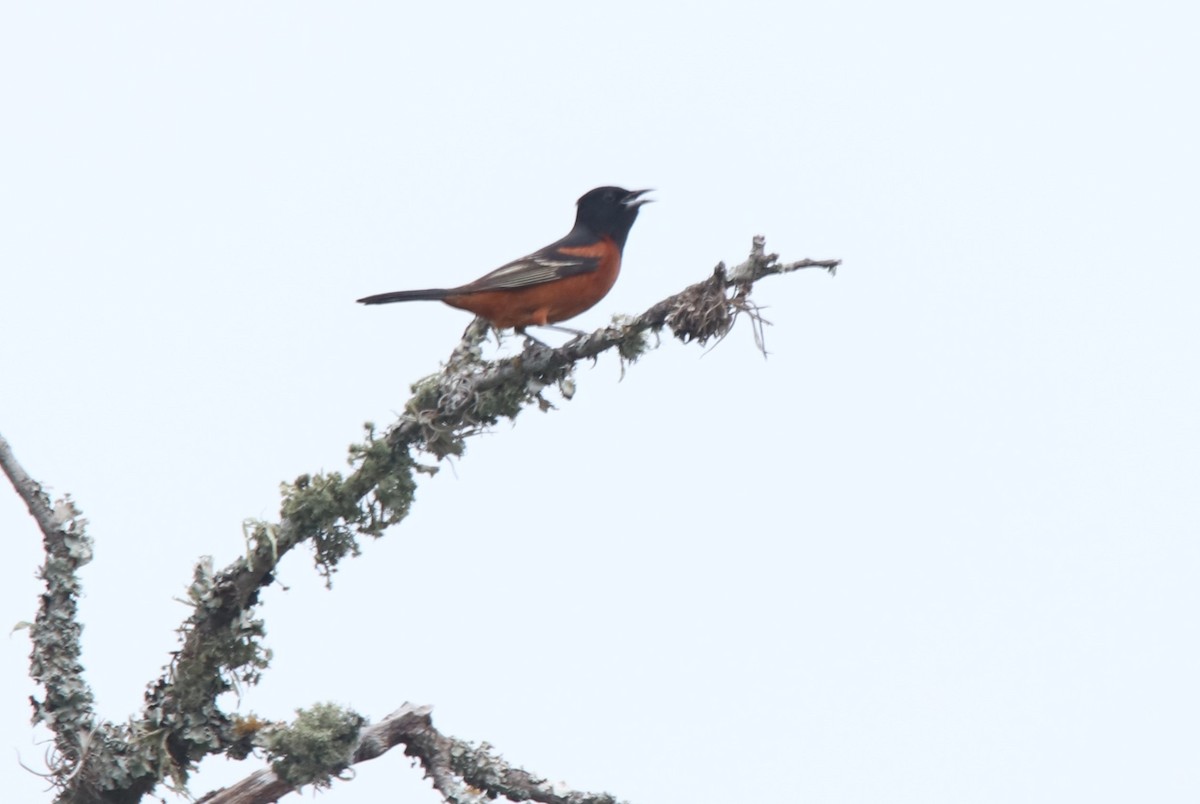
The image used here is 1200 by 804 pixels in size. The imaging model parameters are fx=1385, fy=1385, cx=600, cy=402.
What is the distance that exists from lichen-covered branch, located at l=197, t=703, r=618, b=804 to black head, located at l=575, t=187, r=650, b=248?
5008mm

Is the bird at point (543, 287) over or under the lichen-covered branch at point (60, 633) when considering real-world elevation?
over

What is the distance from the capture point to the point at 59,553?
194 inches

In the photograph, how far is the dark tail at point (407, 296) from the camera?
793 centimetres

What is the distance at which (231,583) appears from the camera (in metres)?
5.12

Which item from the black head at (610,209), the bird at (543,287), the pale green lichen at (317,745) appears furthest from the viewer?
the black head at (610,209)

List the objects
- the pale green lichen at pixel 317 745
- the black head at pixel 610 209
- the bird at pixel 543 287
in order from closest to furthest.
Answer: the pale green lichen at pixel 317 745, the bird at pixel 543 287, the black head at pixel 610 209

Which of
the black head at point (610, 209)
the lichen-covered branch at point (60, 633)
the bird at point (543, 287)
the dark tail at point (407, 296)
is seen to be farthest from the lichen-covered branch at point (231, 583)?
the black head at point (610, 209)

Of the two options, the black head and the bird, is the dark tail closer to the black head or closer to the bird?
the bird

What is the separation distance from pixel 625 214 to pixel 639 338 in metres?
4.62

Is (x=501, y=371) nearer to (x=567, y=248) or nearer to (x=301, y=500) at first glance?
(x=301, y=500)

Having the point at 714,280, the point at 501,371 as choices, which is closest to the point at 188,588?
the point at 501,371

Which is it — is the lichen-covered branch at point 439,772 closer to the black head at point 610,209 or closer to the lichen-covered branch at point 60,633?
the lichen-covered branch at point 60,633

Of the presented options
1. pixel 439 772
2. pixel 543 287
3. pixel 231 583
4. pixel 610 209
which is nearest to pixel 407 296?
pixel 543 287

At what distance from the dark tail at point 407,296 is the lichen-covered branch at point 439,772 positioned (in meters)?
3.37
